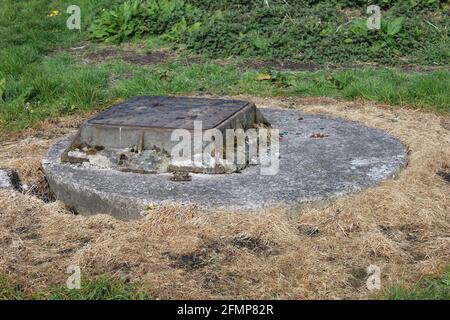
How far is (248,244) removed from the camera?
147 inches

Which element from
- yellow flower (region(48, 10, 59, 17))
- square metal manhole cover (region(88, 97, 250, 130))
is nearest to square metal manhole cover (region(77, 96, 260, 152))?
square metal manhole cover (region(88, 97, 250, 130))

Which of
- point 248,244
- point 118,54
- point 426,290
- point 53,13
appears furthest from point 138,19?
point 426,290

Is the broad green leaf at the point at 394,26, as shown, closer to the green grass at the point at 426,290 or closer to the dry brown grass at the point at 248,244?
the dry brown grass at the point at 248,244

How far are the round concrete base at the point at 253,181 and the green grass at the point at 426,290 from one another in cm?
84

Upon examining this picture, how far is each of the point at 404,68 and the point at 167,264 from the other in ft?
16.6

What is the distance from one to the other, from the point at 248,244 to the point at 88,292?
878 mm

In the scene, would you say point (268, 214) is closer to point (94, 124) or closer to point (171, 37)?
point (94, 124)

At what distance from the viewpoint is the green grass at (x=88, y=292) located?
10.6 feet

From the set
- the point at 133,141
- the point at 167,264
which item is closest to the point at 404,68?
the point at 133,141

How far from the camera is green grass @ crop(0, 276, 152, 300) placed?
322cm

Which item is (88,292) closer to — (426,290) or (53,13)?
(426,290)

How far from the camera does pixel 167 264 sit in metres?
3.55

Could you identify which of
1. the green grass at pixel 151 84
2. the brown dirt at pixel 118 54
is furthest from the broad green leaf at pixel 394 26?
the brown dirt at pixel 118 54

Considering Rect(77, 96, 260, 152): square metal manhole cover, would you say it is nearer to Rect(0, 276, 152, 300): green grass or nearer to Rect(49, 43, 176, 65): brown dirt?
Rect(0, 276, 152, 300): green grass
